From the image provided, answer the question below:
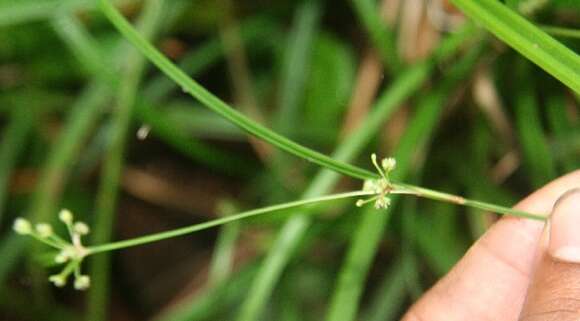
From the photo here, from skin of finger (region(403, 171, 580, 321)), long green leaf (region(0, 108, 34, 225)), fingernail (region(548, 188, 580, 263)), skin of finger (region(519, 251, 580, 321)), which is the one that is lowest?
skin of finger (region(519, 251, 580, 321))

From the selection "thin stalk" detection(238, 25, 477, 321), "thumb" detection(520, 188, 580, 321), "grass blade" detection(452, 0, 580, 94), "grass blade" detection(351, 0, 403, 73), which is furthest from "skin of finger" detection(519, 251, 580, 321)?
"grass blade" detection(351, 0, 403, 73)

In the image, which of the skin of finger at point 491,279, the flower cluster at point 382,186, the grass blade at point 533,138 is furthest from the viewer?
the grass blade at point 533,138

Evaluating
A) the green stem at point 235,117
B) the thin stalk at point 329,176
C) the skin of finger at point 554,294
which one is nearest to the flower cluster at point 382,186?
the green stem at point 235,117

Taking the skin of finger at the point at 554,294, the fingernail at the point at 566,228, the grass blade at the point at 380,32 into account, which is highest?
the grass blade at the point at 380,32

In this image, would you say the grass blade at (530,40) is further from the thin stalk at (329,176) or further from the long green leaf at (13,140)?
the long green leaf at (13,140)

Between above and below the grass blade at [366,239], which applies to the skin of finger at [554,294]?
below

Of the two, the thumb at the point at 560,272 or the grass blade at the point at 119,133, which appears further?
the grass blade at the point at 119,133

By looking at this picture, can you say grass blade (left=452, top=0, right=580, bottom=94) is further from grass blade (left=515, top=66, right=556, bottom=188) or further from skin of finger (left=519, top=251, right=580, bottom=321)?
grass blade (left=515, top=66, right=556, bottom=188)

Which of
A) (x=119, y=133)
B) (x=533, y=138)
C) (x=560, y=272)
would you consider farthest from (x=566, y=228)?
(x=119, y=133)
